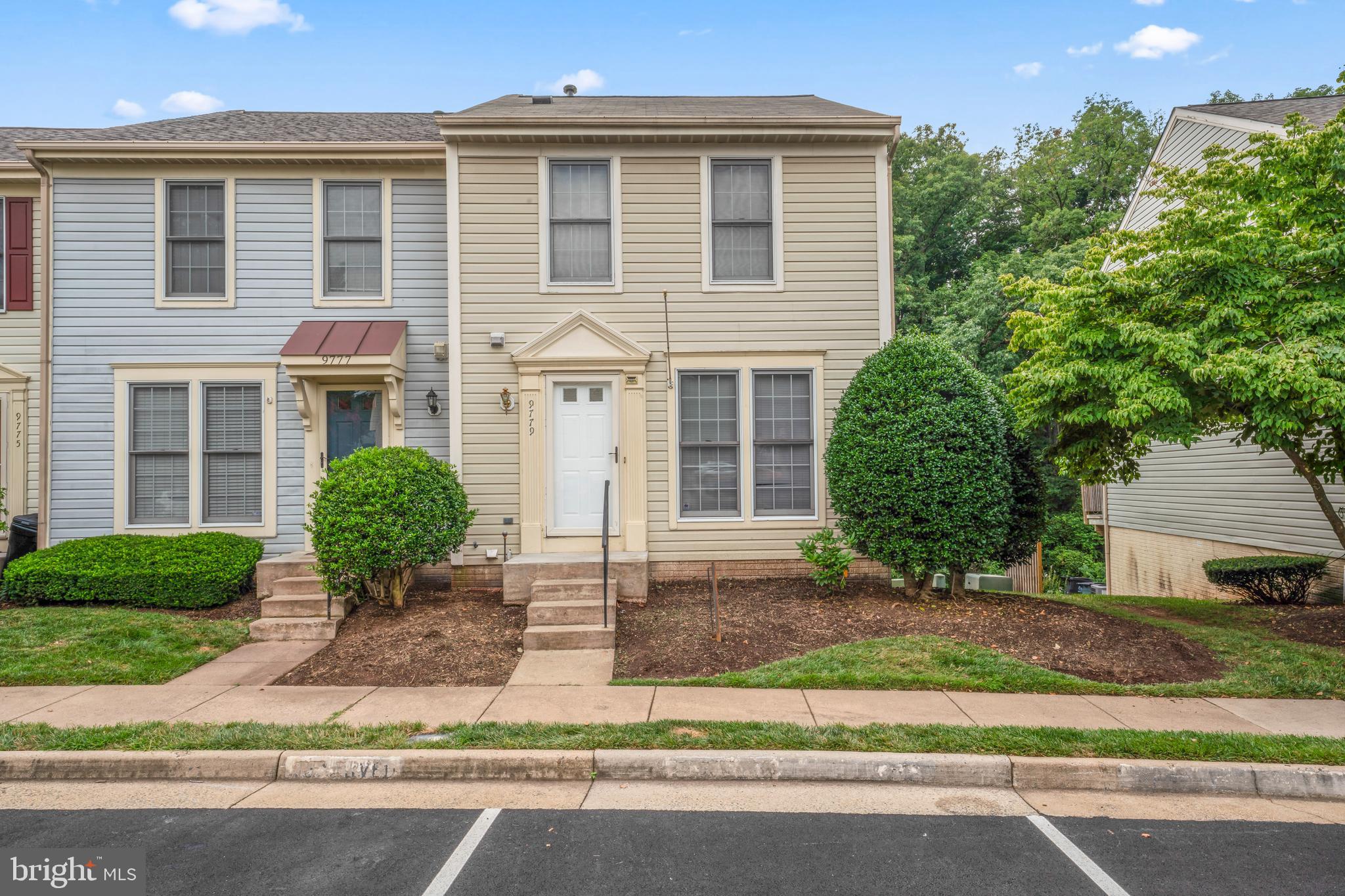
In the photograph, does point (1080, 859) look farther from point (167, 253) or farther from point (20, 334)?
point (20, 334)

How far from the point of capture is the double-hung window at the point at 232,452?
378 inches

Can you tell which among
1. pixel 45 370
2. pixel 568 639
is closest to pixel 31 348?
pixel 45 370

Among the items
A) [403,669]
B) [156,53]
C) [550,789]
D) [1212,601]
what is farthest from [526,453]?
[156,53]

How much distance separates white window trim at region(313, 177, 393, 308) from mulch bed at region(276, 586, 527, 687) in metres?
4.02

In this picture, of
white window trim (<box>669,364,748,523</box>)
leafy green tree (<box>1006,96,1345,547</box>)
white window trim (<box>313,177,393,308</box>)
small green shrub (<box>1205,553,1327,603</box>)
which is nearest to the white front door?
white window trim (<box>669,364,748,523</box>)

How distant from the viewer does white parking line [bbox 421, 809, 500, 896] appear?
3.16 meters

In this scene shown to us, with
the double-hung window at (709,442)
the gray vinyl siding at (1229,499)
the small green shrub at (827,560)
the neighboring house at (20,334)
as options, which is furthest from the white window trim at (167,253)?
the gray vinyl siding at (1229,499)

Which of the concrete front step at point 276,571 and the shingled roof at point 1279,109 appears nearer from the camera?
the concrete front step at point 276,571

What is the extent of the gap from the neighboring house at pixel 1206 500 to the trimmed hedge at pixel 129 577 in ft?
44.3

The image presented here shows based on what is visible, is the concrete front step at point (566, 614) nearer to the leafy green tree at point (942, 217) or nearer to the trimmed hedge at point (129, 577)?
the trimmed hedge at point (129, 577)

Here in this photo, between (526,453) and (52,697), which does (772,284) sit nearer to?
(526,453)

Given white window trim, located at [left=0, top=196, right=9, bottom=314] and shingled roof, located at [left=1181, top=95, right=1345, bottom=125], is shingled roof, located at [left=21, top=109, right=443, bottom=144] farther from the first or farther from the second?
shingled roof, located at [left=1181, top=95, right=1345, bottom=125]

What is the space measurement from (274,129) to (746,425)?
26.4 ft

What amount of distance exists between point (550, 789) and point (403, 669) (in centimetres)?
269
